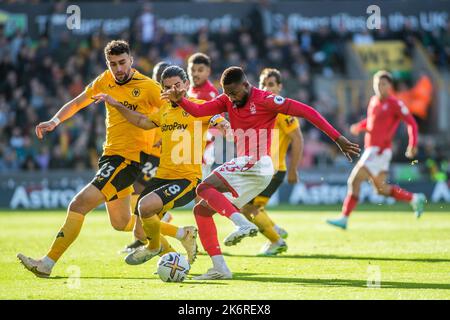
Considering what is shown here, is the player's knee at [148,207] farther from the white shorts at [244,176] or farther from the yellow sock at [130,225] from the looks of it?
the yellow sock at [130,225]

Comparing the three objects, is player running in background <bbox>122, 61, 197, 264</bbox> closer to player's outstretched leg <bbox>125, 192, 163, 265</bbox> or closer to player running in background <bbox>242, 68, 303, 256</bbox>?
player's outstretched leg <bbox>125, 192, 163, 265</bbox>

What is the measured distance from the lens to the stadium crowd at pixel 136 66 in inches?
995

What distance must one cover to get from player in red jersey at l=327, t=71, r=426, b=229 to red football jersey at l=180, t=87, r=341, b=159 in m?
6.18

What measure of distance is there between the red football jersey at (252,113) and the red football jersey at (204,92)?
2984 millimetres

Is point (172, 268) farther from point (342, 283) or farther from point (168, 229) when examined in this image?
point (342, 283)

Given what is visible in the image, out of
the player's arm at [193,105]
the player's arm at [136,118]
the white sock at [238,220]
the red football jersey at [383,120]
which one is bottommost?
the white sock at [238,220]

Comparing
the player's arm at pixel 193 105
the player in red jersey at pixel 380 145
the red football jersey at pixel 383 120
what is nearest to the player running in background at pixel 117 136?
the player's arm at pixel 193 105

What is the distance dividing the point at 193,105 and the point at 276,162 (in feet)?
12.3

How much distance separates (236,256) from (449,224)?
240 inches

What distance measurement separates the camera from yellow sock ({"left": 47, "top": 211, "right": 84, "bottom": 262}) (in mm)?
9602

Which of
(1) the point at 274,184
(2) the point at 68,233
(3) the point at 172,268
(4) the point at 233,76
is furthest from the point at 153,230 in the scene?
(1) the point at 274,184

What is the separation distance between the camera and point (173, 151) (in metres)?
9.92
